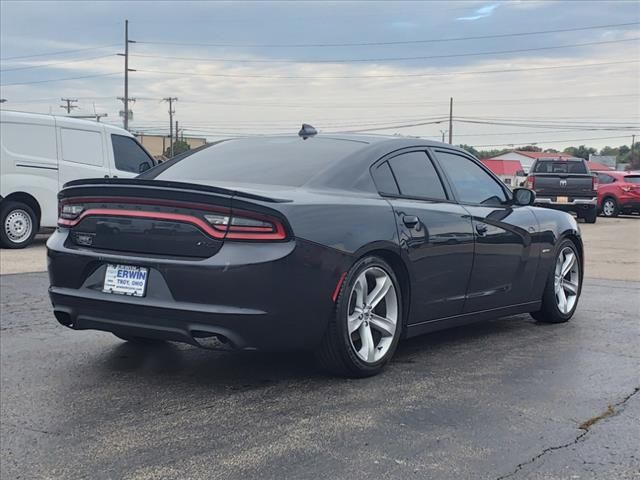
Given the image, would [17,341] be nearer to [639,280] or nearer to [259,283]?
[259,283]

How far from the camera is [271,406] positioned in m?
4.07

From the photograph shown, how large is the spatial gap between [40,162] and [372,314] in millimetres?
9350

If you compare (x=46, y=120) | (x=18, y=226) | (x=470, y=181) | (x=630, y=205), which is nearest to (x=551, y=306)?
(x=470, y=181)

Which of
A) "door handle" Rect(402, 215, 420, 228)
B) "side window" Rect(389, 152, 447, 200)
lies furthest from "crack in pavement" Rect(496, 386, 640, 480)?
"side window" Rect(389, 152, 447, 200)

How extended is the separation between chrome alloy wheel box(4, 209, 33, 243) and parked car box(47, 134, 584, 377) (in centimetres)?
770

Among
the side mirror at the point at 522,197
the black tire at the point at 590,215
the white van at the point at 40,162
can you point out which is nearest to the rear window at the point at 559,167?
the black tire at the point at 590,215

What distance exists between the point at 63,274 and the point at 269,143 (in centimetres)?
170

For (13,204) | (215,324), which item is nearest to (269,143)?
(215,324)

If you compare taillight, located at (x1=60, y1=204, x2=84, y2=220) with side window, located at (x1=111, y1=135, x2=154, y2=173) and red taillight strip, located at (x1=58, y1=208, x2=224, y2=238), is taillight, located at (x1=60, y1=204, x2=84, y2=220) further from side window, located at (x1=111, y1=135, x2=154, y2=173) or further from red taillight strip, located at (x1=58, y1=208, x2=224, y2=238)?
side window, located at (x1=111, y1=135, x2=154, y2=173)

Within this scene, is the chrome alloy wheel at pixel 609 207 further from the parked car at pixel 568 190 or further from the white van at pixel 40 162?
the white van at pixel 40 162

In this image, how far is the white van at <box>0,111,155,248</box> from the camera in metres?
12.1

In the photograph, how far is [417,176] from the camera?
5.25 metres

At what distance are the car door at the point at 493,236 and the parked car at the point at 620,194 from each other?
836 inches

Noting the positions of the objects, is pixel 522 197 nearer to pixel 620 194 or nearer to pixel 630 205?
pixel 620 194
